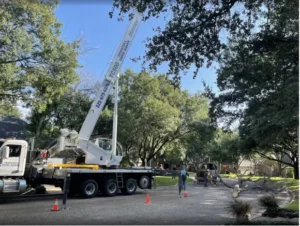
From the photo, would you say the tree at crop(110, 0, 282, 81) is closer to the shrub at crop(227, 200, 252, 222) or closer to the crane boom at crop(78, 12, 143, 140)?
the shrub at crop(227, 200, 252, 222)

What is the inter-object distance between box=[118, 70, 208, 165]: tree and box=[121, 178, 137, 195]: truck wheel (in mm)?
11412

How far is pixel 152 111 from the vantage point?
30219 millimetres

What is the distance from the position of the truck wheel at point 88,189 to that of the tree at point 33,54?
6.47 metres

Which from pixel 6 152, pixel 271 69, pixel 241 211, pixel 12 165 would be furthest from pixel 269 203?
pixel 6 152

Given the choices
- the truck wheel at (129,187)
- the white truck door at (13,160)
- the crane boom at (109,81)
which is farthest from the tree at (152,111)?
the white truck door at (13,160)

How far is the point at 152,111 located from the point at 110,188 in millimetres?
13961


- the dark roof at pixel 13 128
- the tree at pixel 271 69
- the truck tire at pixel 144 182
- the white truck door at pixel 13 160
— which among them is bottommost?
the truck tire at pixel 144 182

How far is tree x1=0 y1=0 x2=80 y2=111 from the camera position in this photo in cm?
1584

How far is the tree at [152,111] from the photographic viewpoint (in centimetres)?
3014

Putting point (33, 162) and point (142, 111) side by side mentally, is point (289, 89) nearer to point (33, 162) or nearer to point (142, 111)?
point (33, 162)

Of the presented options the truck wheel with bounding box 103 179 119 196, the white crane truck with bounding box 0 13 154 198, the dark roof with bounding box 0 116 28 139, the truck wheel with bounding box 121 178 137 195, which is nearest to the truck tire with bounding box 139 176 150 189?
the white crane truck with bounding box 0 13 154 198

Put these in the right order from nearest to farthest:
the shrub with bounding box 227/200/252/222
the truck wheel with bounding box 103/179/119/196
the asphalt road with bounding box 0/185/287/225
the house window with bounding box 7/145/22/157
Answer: the shrub with bounding box 227/200/252/222, the asphalt road with bounding box 0/185/287/225, the house window with bounding box 7/145/22/157, the truck wheel with bounding box 103/179/119/196

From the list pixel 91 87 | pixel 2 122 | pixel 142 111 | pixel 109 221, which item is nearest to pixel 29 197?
pixel 109 221

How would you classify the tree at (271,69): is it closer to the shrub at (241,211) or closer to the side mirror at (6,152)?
the shrub at (241,211)
